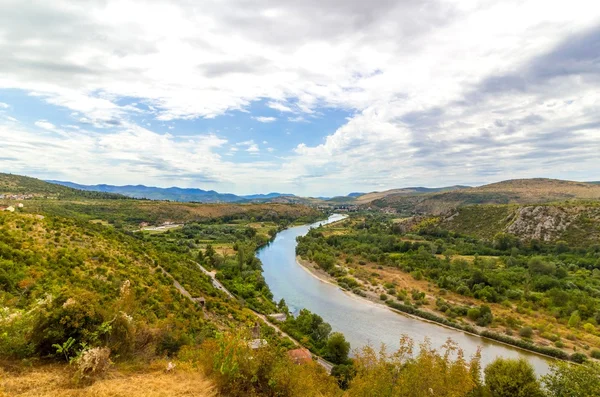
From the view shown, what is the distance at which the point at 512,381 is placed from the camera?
655 inches

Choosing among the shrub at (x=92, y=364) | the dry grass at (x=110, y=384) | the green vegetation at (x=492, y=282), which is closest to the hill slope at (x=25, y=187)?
the green vegetation at (x=492, y=282)

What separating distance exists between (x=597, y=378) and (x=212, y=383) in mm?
17526

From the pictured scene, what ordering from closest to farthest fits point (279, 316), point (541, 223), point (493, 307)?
1. point (279, 316)
2. point (493, 307)
3. point (541, 223)

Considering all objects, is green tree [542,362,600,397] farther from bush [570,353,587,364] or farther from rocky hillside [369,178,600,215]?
rocky hillside [369,178,600,215]

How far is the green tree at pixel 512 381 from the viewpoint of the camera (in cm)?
1633

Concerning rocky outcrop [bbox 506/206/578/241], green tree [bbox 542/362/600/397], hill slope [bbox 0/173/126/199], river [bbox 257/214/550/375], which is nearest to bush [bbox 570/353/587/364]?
river [bbox 257/214/550/375]

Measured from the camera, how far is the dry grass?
25.0 feet

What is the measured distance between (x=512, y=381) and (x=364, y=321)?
22732 millimetres

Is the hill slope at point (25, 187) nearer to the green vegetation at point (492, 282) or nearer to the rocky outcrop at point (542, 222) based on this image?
the green vegetation at point (492, 282)

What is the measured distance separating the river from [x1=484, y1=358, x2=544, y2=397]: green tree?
551 inches

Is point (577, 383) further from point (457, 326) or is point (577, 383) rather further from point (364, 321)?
point (364, 321)

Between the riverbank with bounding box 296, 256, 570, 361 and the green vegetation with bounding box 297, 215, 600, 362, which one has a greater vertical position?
the green vegetation with bounding box 297, 215, 600, 362

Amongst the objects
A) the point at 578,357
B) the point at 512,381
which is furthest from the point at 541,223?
the point at 512,381

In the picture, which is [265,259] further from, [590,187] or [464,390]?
[590,187]
